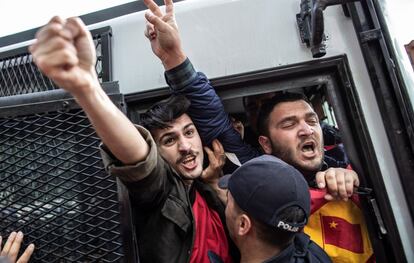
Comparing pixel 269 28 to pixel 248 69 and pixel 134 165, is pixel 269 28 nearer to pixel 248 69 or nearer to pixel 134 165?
pixel 248 69

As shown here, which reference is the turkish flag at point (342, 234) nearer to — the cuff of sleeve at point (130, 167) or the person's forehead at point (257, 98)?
the person's forehead at point (257, 98)

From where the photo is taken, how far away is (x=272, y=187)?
4.28 feet

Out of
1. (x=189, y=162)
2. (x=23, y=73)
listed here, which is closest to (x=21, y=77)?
(x=23, y=73)

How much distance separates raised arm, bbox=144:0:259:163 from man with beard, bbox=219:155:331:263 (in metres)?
0.41

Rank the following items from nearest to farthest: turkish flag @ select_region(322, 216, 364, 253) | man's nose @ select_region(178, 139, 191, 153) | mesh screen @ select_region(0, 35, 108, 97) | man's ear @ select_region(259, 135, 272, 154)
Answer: turkish flag @ select_region(322, 216, 364, 253), man's nose @ select_region(178, 139, 191, 153), mesh screen @ select_region(0, 35, 108, 97), man's ear @ select_region(259, 135, 272, 154)

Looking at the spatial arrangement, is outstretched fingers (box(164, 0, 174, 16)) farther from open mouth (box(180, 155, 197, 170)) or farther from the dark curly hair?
open mouth (box(180, 155, 197, 170))

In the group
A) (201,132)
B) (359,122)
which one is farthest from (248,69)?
(359,122)

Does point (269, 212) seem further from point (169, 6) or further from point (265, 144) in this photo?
point (169, 6)

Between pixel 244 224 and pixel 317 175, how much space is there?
0.45 metres

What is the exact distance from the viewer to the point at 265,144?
1981 millimetres

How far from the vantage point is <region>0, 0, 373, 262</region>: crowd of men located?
92cm

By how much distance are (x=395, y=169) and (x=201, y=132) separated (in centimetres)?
92

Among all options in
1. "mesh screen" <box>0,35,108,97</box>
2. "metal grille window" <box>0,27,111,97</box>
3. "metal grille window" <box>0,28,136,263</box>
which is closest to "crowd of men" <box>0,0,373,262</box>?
"metal grille window" <box>0,28,136,263</box>

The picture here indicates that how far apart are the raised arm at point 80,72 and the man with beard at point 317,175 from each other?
0.94 m
